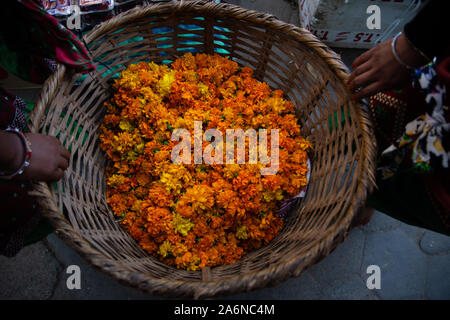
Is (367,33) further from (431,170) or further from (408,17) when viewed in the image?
(431,170)

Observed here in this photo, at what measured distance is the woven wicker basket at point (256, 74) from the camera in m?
0.89

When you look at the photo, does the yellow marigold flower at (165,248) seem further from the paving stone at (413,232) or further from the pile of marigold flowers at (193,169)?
the paving stone at (413,232)

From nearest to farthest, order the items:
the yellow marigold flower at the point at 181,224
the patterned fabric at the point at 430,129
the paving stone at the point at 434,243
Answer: the patterned fabric at the point at 430,129 → the yellow marigold flower at the point at 181,224 → the paving stone at the point at 434,243

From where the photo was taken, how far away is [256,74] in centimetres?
160

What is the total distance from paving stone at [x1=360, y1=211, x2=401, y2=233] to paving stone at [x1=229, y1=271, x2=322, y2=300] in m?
0.51

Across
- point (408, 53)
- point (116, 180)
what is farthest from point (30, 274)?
point (408, 53)

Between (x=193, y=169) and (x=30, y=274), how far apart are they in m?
1.28

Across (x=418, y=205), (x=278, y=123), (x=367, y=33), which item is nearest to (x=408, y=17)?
(x=367, y=33)

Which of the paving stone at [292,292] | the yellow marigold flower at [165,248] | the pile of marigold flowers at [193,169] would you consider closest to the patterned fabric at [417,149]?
the pile of marigold flowers at [193,169]

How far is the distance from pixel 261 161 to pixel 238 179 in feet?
0.50

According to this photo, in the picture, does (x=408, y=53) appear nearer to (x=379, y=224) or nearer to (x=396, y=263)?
(x=379, y=224)

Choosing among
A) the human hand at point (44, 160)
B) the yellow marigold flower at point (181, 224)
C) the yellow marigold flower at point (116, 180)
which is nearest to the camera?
the human hand at point (44, 160)

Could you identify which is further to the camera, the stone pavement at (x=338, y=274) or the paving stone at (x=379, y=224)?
the paving stone at (x=379, y=224)

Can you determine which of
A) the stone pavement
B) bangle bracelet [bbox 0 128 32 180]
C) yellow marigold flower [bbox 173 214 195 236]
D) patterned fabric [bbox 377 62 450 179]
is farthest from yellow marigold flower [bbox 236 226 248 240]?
bangle bracelet [bbox 0 128 32 180]
